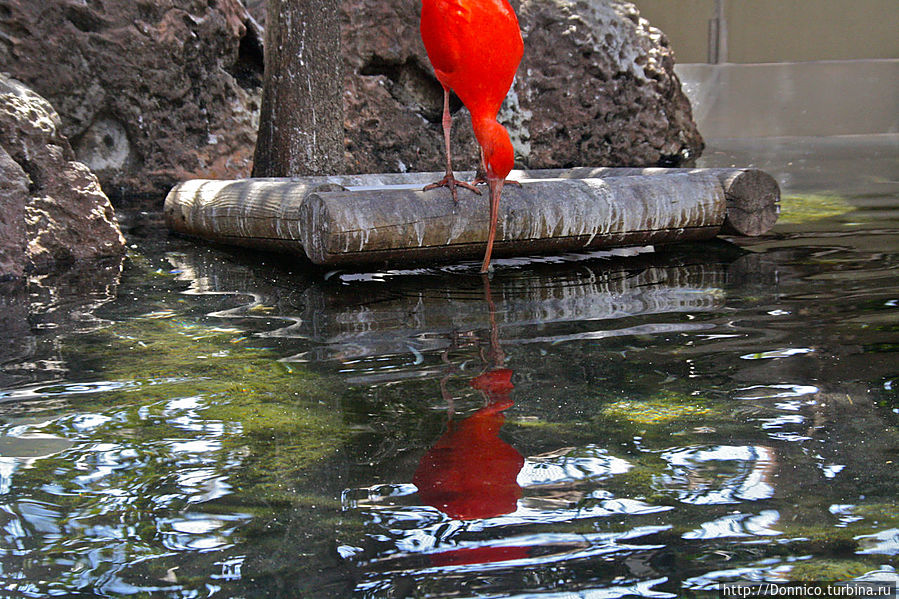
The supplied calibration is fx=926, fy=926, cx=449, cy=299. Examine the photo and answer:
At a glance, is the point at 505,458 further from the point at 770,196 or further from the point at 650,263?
the point at 770,196

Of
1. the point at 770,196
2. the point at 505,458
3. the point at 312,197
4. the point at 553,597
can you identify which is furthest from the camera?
the point at 770,196

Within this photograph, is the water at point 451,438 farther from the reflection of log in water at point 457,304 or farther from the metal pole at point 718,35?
the metal pole at point 718,35

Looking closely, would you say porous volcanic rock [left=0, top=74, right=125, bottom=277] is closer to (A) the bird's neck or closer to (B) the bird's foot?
(B) the bird's foot

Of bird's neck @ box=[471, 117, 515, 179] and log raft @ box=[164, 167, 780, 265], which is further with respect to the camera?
log raft @ box=[164, 167, 780, 265]

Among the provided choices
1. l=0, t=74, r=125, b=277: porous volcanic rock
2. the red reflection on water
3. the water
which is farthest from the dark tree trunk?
the red reflection on water

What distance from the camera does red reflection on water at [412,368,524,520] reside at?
6.91ft

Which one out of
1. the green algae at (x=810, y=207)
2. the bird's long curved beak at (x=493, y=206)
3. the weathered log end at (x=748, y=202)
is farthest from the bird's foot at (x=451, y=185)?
the green algae at (x=810, y=207)

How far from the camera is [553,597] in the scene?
171 cm

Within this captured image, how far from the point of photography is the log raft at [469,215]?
15.9 ft

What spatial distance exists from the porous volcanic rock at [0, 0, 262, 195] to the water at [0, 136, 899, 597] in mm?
4940

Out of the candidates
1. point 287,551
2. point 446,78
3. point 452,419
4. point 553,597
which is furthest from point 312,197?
point 553,597

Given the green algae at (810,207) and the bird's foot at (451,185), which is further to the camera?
the green algae at (810,207)

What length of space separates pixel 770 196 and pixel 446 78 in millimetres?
2277

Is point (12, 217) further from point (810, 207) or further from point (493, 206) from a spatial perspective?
point (810, 207)
